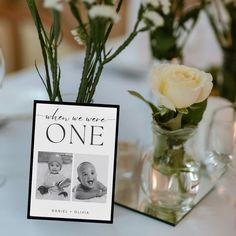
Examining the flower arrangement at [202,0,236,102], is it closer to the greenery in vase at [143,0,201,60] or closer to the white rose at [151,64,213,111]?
the greenery in vase at [143,0,201,60]

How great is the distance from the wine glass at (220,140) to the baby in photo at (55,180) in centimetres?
28

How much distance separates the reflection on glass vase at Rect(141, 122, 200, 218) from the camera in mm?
773

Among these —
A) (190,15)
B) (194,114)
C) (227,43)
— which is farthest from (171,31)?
(194,114)

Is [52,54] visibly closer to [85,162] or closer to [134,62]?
[85,162]

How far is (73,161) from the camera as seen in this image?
28.2 inches

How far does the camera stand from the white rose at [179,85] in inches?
27.4

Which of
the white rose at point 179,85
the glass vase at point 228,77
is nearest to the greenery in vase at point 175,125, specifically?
the white rose at point 179,85

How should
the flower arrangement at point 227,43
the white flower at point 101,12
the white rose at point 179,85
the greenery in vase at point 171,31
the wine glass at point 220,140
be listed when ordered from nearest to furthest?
the white flower at point 101,12, the white rose at point 179,85, the wine glass at point 220,140, the greenery in vase at point 171,31, the flower arrangement at point 227,43

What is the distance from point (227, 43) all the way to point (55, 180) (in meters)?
0.72

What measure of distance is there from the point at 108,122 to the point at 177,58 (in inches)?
18.5

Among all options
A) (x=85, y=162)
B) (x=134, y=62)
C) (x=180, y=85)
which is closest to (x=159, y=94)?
(x=180, y=85)

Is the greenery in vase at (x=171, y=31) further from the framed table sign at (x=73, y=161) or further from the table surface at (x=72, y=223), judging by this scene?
the framed table sign at (x=73, y=161)

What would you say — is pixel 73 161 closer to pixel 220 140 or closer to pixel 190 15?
pixel 220 140

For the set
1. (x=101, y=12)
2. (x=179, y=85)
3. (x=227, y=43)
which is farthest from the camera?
(x=227, y=43)
